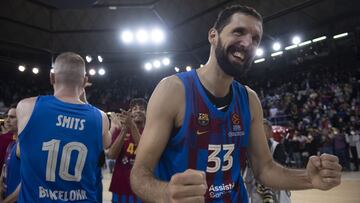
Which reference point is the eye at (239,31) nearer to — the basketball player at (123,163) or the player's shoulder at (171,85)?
the player's shoulder at (171,85)

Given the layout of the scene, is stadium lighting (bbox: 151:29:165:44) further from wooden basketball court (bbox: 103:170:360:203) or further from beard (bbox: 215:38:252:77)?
beard (bbox: 215:38:252:77)

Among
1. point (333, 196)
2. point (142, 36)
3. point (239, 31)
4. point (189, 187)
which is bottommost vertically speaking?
point (333, 196)

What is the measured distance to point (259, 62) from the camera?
22.6 metres

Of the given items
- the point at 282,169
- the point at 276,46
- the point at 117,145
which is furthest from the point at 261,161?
the point at 276,46

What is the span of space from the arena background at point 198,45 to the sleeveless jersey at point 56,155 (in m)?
12.4

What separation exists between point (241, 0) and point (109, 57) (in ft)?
32.3

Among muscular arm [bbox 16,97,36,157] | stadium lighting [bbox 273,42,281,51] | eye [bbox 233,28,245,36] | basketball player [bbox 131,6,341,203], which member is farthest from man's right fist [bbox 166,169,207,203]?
stadium lighting [bbox 273,42,281,51]

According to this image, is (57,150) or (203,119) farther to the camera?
(57,150)

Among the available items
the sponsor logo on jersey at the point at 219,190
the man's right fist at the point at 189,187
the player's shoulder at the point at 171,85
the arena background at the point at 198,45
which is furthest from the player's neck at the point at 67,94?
the arena background at the point at 198,45

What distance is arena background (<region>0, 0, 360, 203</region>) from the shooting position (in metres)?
16.4

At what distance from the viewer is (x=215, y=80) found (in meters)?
2.22

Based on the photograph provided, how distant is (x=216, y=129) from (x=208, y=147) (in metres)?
0.11

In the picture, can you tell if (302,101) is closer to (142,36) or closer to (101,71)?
(142,36)

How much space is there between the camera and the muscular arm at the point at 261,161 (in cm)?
228
